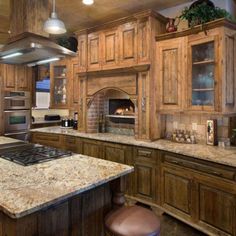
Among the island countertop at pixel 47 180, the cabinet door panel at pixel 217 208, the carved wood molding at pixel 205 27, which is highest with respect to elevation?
the carved wood molding at pixel 205 27

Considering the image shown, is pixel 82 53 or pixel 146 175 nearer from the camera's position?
pixel 146 175

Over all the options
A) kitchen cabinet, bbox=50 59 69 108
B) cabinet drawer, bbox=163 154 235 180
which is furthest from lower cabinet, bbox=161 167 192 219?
kitchen cabinet, bbox=50 59 69 108

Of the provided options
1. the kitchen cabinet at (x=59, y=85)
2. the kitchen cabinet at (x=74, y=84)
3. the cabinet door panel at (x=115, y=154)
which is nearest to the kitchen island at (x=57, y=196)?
the cabinet door panel at (x=115, y=154)

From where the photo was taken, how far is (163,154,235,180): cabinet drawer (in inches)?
91.4

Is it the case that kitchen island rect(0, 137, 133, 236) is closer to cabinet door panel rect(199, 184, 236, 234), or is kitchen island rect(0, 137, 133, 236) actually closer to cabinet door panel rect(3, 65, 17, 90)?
cabinet door panel rect(199, 184, 236, 234)

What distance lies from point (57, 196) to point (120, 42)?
9.37ft

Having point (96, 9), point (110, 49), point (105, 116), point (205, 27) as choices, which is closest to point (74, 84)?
point (105, 116)

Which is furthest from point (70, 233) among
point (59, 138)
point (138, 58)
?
point (59, 138)

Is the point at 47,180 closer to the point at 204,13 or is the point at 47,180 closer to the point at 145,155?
the point at 145,155

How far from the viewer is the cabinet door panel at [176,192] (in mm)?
2736

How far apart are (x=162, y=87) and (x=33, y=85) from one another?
3537 millimetres

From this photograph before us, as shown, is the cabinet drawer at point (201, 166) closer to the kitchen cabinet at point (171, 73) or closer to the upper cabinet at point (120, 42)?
the kitchen cabinet at point (171, 73)

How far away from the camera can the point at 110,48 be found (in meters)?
3.83

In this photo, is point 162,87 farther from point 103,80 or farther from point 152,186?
point 152,186
